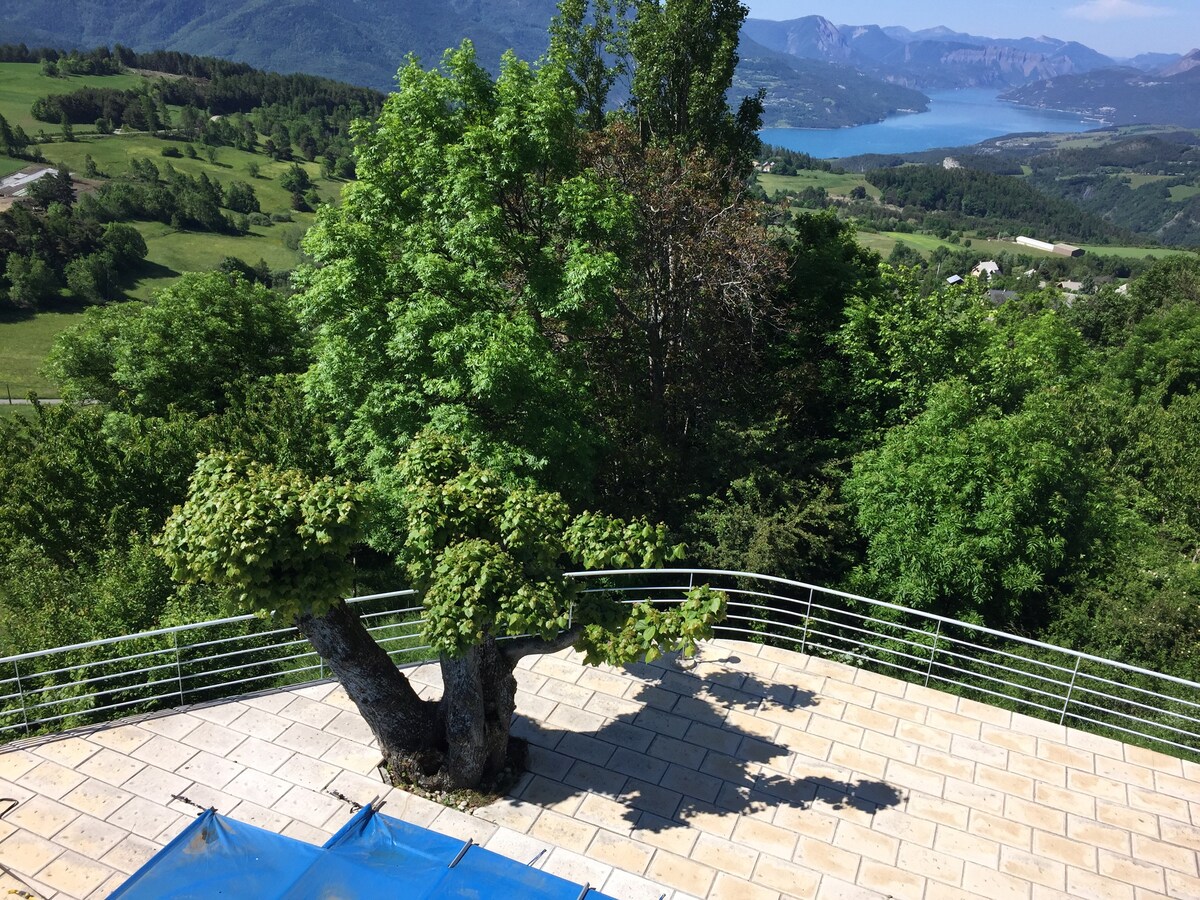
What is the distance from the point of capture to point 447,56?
51.7ft

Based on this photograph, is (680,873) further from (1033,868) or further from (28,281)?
(28,281)

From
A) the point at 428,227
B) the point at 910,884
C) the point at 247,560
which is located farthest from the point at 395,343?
the point at 910,884

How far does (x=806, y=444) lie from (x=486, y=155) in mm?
9341

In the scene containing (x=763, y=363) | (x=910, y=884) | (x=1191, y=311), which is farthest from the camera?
(x=1191, y=311)

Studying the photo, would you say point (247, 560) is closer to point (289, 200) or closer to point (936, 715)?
point (936, 715)

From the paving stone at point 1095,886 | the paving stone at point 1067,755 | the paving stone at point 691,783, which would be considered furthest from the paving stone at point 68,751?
the paving stone at point 1067,755

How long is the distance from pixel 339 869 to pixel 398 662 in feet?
16.1

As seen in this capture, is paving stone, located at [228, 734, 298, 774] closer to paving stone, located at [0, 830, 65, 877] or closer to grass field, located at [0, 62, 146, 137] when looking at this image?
paving stone, located at [0, 830, 65, 877]

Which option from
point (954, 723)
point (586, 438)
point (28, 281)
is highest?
point (586, 438)

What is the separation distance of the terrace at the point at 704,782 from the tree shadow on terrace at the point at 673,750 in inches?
1.1

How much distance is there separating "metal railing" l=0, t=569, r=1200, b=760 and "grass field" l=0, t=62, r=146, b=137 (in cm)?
18808

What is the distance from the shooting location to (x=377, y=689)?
8852mm

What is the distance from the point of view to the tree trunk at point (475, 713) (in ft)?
28.4

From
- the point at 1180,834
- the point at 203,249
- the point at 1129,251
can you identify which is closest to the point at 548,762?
the point at 1180,834
